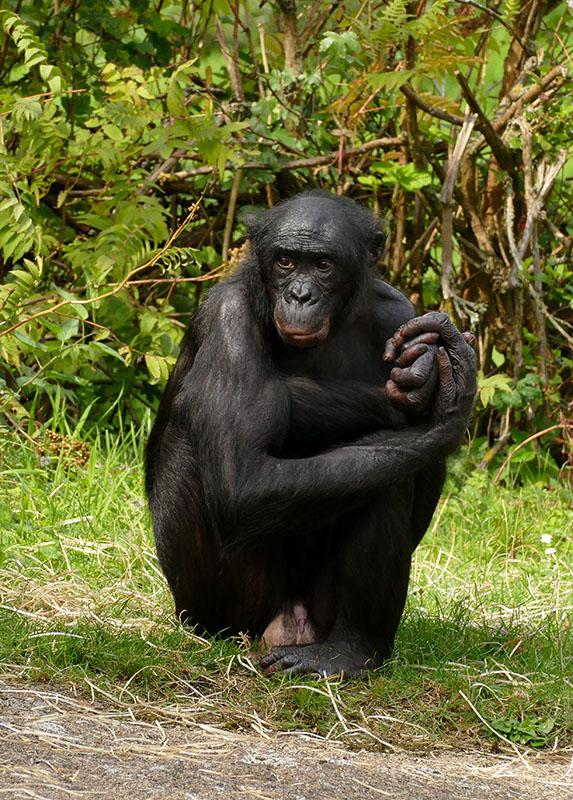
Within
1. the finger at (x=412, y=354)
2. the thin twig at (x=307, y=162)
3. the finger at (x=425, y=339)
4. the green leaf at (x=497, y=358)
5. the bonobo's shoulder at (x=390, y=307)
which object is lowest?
the green leaf at (x=497, y=358)

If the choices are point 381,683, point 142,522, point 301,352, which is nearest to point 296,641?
point 381,683

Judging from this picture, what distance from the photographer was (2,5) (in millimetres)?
7137

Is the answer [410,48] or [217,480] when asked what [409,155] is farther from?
[217,480]

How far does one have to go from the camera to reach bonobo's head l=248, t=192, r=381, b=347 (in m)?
4.12

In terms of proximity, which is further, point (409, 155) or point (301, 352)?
point (409, 155)

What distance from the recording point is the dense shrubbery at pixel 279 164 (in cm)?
655

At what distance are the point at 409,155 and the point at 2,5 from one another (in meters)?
2.50

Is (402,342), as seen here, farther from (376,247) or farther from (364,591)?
A: (364,591)

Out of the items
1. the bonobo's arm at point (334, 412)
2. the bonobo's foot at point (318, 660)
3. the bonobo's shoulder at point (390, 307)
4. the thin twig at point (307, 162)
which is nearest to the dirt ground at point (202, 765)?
the bonobo's foot at point (318, 660)

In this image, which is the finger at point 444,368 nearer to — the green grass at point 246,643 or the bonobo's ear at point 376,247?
the bonobo's ear at point 376,247

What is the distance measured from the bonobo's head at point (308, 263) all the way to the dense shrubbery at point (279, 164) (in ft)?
6.27

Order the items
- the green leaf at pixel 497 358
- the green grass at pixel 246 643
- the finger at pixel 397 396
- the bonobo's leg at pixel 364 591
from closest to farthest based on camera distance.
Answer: the green grass at pixel 246 643 < the finger at pixel 397 396 < the bonobo's leg at pixel 364 591 < the green leaf at pixel 497 358

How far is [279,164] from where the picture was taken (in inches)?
293

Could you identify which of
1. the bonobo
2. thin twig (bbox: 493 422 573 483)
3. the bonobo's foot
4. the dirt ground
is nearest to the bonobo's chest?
the bonobo
